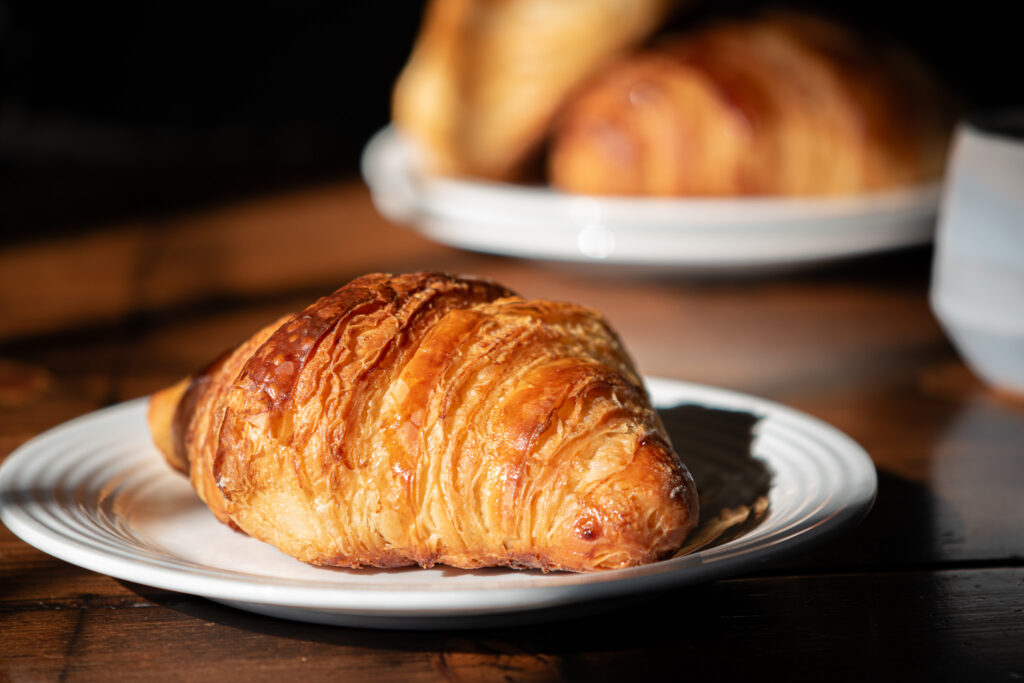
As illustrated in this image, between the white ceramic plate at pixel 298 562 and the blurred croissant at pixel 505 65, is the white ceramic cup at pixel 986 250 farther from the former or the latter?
the blurred croissant at pixel 505 65

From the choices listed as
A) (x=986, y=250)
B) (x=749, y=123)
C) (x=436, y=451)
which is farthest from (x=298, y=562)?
(x=749, y=123)

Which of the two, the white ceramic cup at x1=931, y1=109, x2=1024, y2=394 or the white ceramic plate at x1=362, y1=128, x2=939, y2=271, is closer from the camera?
the white ceramic cup at x1=931, y1=109, x2=1024, y2=394

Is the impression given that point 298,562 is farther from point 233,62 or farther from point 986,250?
point 233,62

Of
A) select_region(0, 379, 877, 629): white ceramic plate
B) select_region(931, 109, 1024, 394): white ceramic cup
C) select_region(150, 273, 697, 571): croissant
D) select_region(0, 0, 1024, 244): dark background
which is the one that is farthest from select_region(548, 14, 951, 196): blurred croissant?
select_region(0, 0, 1024, 244): dark background

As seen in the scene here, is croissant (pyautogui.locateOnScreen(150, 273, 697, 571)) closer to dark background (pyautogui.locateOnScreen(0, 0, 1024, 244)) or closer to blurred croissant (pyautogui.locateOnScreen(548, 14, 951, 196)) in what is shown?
blurred croissant (pyautogui.locateOnScreen(548, 14, 951, 196))


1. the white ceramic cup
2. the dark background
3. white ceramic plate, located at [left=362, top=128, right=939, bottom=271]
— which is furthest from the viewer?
the dark background

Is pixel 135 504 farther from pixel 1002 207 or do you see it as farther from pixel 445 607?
pixel 1002 207

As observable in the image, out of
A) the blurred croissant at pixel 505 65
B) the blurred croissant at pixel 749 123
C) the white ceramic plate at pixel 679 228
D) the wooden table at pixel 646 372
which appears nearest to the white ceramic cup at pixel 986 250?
the wooden table at pixel 646 372
